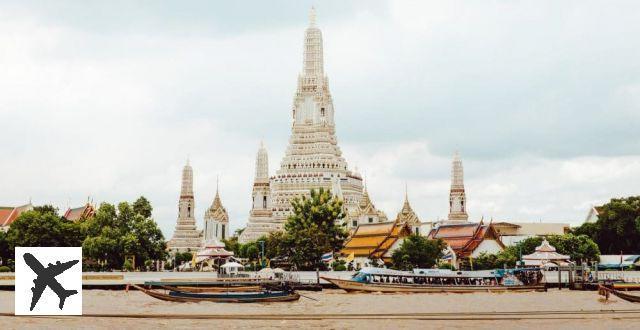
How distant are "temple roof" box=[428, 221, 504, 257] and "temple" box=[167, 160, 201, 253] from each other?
35.9m

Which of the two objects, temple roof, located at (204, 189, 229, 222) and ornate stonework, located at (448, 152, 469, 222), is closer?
ornate stonework, located at (448, 152, 469, 222)

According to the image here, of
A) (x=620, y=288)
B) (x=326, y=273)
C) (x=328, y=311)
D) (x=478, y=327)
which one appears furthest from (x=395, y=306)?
(x=326, y=273)

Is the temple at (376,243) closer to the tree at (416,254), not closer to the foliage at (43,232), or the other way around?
the tree at (416,254)

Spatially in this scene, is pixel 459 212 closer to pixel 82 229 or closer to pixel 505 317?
pixel 82 229

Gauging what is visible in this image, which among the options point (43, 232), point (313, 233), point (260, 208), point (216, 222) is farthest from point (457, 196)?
point (43, 232)

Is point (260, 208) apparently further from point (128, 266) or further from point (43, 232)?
point (128, 266)

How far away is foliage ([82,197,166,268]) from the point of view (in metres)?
62.5

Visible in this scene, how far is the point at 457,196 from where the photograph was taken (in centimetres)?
10119

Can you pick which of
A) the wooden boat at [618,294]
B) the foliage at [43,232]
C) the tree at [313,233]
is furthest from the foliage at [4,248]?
the wooden boat at [618,294]

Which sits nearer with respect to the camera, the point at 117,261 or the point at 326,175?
the point at 117,261

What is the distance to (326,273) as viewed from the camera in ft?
193

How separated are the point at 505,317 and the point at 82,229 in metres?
42.3

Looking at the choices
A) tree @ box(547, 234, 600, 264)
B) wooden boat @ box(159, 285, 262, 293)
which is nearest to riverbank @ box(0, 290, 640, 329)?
wooden boat @ box(159, 285, 262, 293)

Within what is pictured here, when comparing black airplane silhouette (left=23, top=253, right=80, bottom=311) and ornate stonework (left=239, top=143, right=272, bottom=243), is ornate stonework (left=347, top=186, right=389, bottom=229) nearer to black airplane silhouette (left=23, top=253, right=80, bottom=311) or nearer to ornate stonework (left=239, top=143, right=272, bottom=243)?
ornate stonework (left=239, top=143, right=272, bottom=243)
